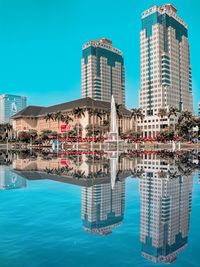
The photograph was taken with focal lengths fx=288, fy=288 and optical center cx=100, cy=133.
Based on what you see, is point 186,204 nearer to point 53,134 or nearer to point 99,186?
point 99,186

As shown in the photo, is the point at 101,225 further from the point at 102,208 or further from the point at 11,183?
the point at 11,183

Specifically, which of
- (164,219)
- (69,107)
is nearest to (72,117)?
(69,107)

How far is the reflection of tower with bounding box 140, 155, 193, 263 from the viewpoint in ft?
22.1

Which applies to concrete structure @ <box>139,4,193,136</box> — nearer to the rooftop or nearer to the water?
the rooftop

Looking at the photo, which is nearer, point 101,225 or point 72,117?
point 101,225

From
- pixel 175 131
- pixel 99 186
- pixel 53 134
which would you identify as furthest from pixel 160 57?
pixel 99 186

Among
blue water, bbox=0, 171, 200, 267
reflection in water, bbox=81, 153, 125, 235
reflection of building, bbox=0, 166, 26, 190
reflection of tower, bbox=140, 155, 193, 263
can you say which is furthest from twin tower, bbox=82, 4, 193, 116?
blue water, bbox=0, 171, 200, 267

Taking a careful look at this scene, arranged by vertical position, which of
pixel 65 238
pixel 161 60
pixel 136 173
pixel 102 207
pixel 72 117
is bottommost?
pixel 65 238

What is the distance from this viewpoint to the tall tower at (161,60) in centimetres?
16538

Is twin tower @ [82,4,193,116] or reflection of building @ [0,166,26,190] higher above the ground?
twin tower @ [82,4,193,116]

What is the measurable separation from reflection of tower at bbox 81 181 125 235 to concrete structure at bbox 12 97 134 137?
111m

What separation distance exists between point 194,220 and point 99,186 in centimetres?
740

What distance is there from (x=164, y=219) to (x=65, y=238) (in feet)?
10.9

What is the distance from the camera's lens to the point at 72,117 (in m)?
145
